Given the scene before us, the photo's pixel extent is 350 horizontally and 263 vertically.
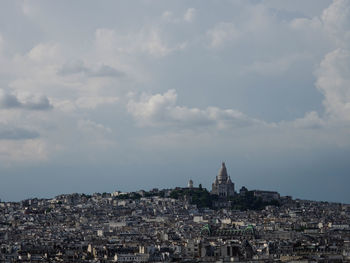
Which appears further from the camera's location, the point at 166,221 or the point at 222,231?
the point at 166,221

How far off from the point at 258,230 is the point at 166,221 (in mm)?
33352

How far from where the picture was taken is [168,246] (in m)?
111

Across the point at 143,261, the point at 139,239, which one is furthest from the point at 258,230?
the point at 143,261

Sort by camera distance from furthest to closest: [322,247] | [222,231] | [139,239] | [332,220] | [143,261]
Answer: [332,220] < [222,231] < [139,239] < [322,247] < [143,261]

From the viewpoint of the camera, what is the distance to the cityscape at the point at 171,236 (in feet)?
326

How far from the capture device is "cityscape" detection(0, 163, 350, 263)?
99.4 m

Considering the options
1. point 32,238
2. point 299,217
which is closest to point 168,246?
point 32,238

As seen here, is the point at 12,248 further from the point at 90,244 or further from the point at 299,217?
the point at 299,217

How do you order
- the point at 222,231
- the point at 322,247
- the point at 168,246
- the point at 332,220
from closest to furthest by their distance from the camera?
the point at 322,247, the point at 168,246, the point at 222,231, the point at 332,220

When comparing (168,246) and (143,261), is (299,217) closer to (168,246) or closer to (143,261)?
(168,246)

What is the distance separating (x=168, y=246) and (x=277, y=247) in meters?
11.7

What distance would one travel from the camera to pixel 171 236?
134 meters

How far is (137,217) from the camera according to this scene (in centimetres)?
18500

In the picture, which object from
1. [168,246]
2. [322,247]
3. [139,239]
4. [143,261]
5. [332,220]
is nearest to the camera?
[143,261]
